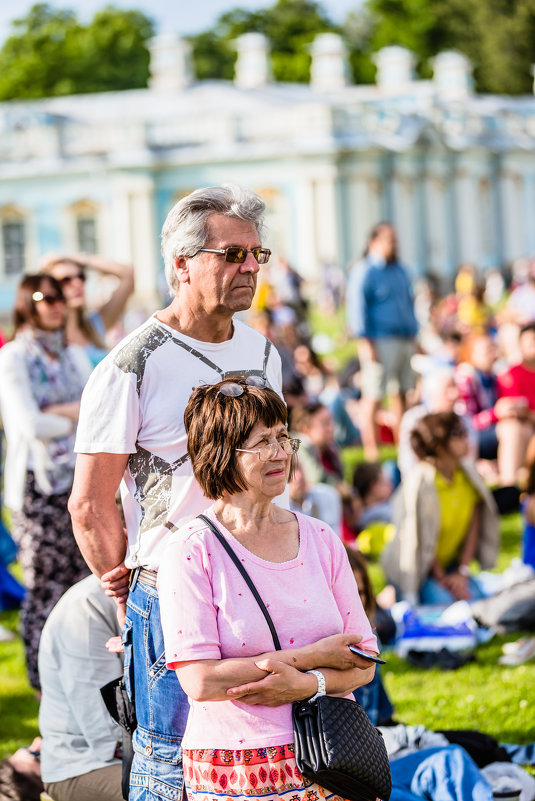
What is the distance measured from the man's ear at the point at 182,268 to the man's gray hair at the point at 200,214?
0.05 feet

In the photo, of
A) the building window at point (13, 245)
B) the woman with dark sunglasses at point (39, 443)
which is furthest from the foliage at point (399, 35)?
the woman with dark sunglasses at point (39, 443)

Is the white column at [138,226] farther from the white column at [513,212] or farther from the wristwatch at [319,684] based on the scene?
the wristwatch at [319,684]

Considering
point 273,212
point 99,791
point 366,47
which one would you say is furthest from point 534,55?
point 99,791

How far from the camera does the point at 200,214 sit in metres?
3.58

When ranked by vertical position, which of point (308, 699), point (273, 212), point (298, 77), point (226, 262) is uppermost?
point (298, 77)

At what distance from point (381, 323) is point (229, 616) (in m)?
7.88

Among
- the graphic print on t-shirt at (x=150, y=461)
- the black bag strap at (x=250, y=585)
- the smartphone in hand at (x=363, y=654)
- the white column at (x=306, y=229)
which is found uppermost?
the white column at (x=306, y=229)

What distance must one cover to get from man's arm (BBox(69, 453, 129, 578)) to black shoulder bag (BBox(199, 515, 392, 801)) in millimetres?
405

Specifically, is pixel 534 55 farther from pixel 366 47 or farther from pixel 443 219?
pixel 443 219

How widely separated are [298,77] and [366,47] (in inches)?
351

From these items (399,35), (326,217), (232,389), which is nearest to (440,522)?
(232,389)

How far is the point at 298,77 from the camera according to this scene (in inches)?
2467

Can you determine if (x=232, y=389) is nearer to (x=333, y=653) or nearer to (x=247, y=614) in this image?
(x=247, y=614)

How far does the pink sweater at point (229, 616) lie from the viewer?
323 cm
